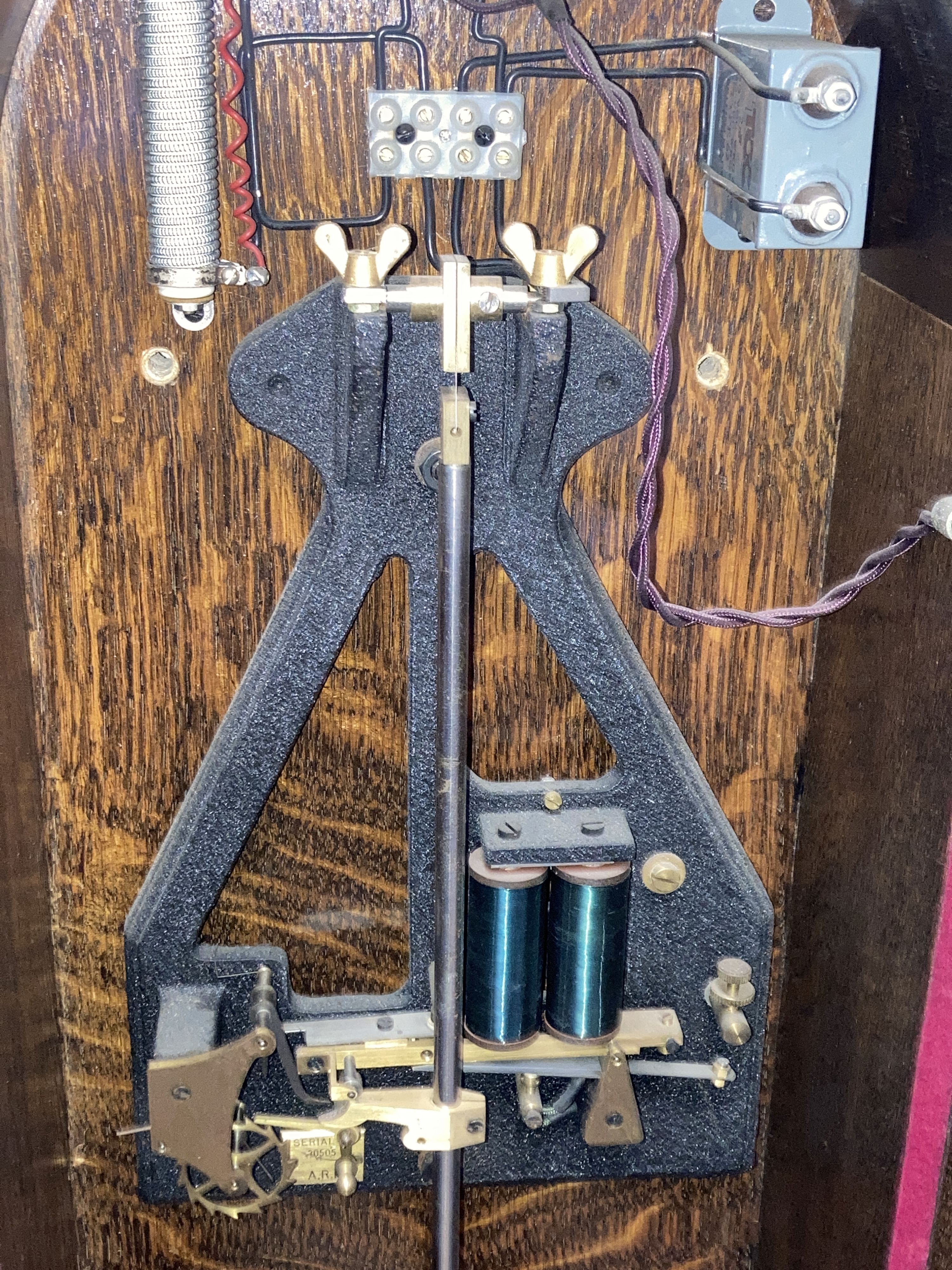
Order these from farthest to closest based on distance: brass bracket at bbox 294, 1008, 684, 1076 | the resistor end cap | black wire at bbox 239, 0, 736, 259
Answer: brass bracket at bbox 294, 1008, 684, 1076 → black wire at bbox 239, 0, 736, 259 → the resistor end cap

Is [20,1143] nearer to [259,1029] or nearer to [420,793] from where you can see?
[259,1029]

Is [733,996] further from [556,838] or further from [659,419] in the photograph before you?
[659,419]

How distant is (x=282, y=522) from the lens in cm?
110

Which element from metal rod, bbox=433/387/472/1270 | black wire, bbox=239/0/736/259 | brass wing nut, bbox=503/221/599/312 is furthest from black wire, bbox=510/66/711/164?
metal rod, bbox=433/387/472/1270

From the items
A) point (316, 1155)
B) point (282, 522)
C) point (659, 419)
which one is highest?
point (659, 419)

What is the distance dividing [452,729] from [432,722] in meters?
0.10

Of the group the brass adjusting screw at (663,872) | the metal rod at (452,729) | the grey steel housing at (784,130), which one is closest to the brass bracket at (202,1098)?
the metal rod at (452,729)

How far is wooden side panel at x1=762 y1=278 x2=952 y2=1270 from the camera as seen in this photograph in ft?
3.08

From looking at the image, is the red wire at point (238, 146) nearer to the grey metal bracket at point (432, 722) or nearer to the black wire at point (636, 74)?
the grey metal bracket at point (432, 722)

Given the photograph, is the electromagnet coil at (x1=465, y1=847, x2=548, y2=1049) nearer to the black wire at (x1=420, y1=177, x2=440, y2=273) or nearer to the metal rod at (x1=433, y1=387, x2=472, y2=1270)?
the metal rod at (x1=433, y1=387, x2=472, y2=1270)

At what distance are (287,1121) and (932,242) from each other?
0.79 meters

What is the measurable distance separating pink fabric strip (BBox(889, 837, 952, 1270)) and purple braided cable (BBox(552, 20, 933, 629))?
0.67ft

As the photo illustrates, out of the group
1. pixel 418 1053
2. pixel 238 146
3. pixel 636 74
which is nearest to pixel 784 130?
pixel 636 74

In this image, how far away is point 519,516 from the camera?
1.03 meters
